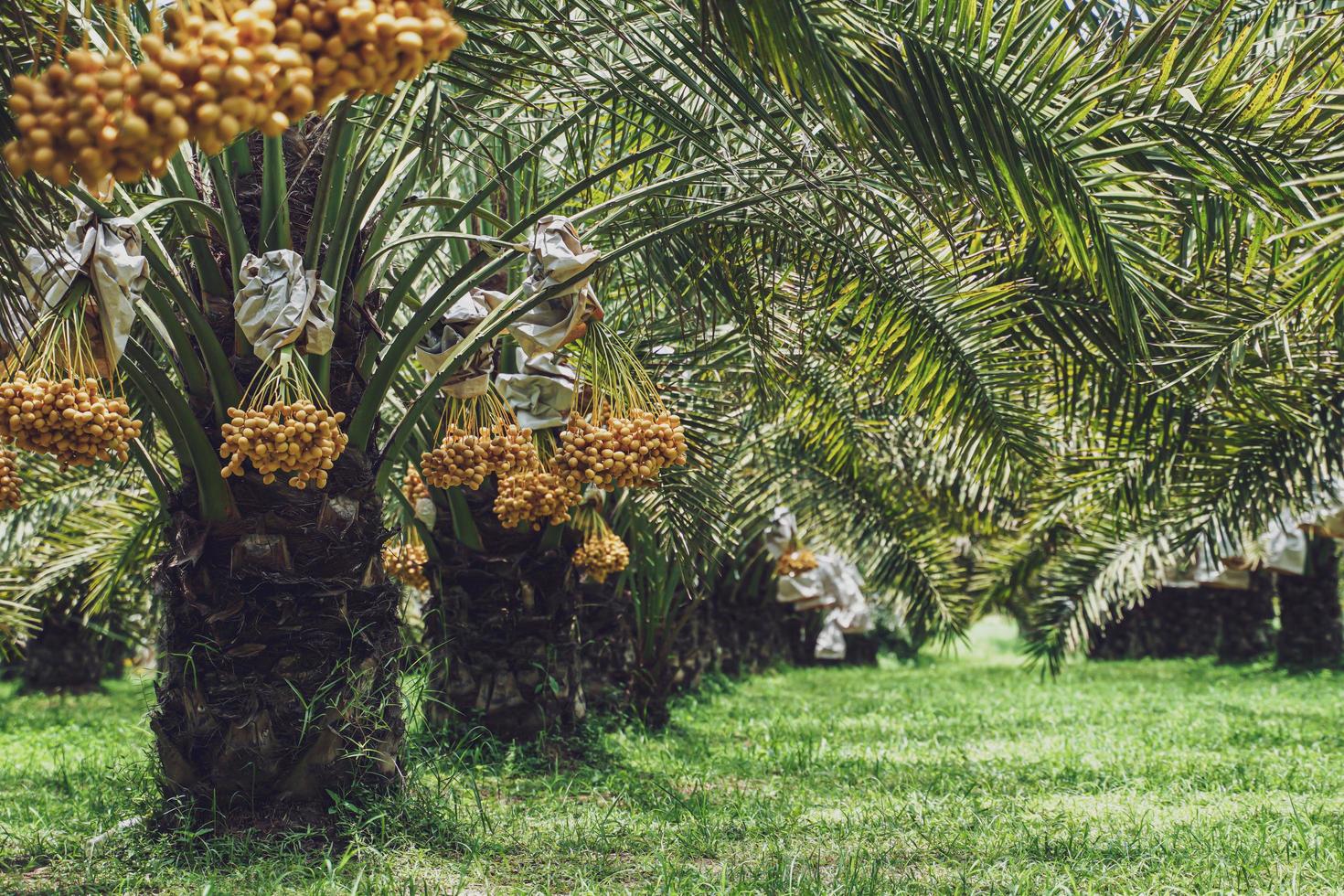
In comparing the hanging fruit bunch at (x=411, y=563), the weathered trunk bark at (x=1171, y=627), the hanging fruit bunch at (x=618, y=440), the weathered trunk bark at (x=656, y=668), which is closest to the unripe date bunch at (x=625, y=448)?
the hanging fruit bunch at (x=618, y=440)

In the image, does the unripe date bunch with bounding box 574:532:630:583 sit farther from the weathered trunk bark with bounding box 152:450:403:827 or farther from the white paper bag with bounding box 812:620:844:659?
the white paper bag with bounding box 812:620:844:659

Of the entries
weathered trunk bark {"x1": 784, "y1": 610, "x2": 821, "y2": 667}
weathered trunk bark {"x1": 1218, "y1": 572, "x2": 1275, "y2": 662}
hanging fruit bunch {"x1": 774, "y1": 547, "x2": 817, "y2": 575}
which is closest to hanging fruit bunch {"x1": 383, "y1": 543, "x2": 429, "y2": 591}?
hanging fruit bunch {"x1": 774, "y1": 547, "x2": 817, "y2": 575}

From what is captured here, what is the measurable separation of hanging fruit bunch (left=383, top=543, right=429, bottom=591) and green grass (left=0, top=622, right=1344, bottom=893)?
0.96 metres

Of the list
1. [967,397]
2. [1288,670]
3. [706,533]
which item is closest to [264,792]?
[706,533]

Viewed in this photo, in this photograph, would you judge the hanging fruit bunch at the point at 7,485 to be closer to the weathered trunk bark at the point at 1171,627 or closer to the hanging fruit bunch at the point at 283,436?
the hanging fruit bunch at the point at 283,436

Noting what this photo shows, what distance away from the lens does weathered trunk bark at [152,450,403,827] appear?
3748 millimetres

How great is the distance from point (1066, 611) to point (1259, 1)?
4274 millimetres

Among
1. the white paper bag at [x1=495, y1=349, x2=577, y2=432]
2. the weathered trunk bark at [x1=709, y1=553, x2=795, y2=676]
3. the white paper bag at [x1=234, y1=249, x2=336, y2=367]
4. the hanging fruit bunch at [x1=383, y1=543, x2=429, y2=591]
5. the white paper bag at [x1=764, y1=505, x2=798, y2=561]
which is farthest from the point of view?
the weathered trunk bark at [x1=709, y1=553, x2=795, y2=676]

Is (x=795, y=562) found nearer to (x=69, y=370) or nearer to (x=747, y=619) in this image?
(x=747, y=619)

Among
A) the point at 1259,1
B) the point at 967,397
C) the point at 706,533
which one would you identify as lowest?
the point at 706,533

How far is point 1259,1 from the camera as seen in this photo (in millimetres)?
5570

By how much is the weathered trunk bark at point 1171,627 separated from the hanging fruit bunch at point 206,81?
57.9 ft

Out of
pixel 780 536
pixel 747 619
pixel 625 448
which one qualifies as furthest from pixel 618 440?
pixel 747 619

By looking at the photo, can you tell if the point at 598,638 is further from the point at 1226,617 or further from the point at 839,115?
the point at 1226,617
